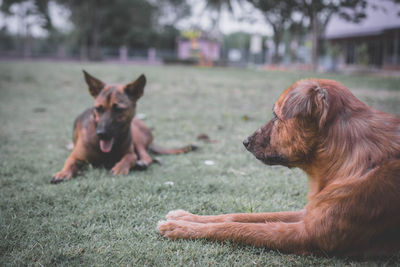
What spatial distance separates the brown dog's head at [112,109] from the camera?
13.7ft

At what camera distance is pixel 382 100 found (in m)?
9.48

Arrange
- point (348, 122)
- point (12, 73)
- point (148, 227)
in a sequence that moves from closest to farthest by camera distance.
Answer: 1. point (348, 122)
2. point (148, 227)
3. point (12, 73)

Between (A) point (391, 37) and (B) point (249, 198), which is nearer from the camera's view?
(B) point (249, 198)

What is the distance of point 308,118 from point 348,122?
270 millimetres

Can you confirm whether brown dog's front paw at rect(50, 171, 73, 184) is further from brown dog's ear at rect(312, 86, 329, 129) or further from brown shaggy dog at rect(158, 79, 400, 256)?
brown dog's ear at rect(312, 86, 329, 129)

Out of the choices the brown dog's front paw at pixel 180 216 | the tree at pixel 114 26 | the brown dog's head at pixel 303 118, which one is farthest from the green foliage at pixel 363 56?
the tree at pixel 114 26

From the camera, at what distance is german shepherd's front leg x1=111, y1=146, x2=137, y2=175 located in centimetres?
412

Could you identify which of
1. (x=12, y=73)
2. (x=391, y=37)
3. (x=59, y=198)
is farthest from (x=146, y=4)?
(x=59, y=198)

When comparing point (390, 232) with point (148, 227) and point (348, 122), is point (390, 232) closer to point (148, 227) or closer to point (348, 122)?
point (348, 122)

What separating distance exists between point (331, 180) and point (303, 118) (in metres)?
A: 0.49

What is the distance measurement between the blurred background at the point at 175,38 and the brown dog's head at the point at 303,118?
6.37 metres

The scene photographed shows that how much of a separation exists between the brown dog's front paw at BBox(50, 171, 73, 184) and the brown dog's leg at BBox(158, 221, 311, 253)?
185cm

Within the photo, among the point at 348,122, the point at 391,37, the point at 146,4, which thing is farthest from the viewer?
the point at 146,4

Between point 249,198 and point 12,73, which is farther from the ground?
point 12,73
